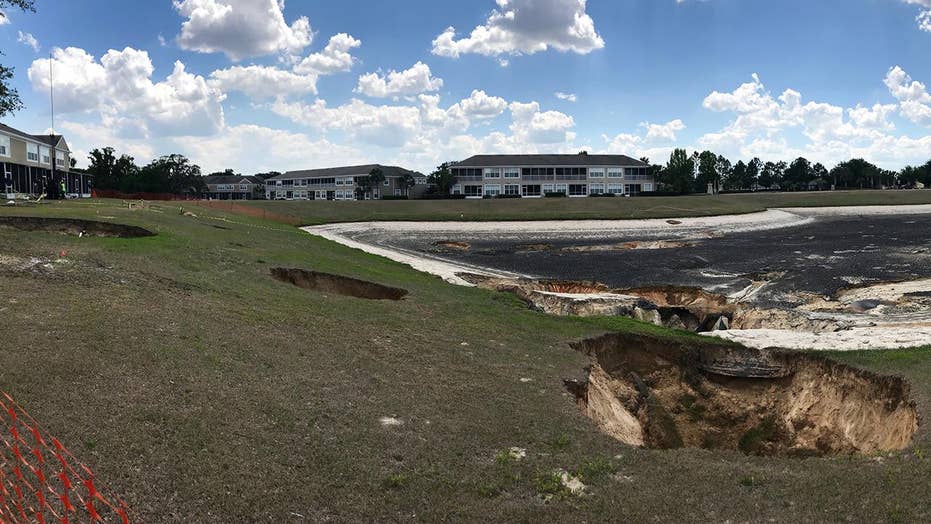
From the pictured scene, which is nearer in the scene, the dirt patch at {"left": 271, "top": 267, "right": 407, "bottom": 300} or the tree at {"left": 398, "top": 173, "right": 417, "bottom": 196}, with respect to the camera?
the dirt patch at {"left": 271, "top": 267, "right": 407, "bottom": 300}

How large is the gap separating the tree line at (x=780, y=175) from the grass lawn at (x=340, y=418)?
4414 inches

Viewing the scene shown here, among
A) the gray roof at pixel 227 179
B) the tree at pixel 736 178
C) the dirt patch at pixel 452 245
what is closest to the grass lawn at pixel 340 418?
the dirt patch at pixel 452 245

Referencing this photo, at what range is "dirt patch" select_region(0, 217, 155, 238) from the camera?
26516mm

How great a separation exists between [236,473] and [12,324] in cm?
774

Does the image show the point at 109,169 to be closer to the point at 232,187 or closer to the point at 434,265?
the point at 232,187

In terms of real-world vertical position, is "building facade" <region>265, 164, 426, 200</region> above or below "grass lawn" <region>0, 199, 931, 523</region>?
above

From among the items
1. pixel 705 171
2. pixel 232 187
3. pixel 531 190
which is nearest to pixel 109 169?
pixel 232 187

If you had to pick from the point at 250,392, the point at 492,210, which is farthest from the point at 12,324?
the point at 492,210

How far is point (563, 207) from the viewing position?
82312 millimetres

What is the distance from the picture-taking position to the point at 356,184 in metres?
136

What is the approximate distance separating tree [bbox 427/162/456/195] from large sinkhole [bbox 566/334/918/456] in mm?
108259

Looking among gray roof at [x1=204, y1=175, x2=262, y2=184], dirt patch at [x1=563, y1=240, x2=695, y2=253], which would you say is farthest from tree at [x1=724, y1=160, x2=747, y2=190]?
gray roof at [x1=204, y1=175, x2=262, y2=184]

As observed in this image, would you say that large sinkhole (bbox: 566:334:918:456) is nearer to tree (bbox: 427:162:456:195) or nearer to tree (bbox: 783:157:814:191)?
tree (bbox: 427:162:456:195)

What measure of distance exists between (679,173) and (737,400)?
109m
